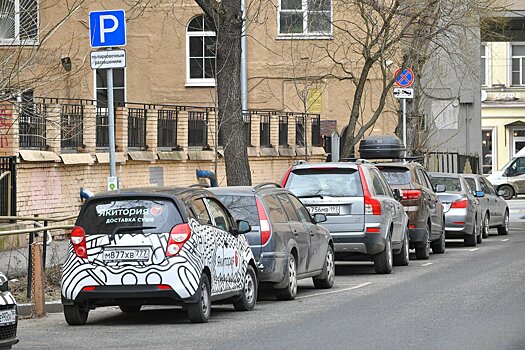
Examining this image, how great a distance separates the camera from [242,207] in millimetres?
15570

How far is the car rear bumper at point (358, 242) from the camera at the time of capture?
19.0 metres

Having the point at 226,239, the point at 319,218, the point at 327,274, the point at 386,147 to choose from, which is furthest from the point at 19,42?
the point at 386,147

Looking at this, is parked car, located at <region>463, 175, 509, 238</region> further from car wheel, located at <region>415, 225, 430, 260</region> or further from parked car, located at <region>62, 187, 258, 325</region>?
parked car, located at <region>62, 187, 258, 325</region>

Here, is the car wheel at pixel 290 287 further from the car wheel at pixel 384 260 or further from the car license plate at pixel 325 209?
the car wheel at pixel 384 260

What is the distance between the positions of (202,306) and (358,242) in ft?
20.5

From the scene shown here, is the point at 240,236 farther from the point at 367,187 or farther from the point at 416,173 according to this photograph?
the point at 416,173

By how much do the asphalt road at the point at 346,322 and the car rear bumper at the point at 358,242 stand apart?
1.79 feet

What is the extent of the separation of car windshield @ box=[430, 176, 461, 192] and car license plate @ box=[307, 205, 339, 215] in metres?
8.88

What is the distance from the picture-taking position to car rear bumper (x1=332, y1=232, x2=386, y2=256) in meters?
19.0

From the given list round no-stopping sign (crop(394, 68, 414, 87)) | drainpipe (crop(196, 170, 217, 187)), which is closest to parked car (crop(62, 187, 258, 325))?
drainpipe (crop(196, 170, 217, 187))

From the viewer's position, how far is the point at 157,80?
132 feet

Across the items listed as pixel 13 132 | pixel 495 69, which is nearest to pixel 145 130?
pixel 13 132

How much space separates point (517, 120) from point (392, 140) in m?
39.6

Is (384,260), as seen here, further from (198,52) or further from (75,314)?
(198,52)
